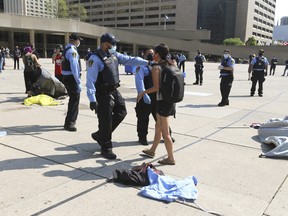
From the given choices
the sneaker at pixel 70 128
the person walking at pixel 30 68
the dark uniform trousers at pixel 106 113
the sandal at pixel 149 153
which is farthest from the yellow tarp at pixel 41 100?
the sandal at pixel 149 153

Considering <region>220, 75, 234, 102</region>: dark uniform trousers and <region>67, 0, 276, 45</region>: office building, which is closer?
<region>220, 75, 234, 102</region>: dark uniform trousers

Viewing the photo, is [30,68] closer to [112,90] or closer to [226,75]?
[112,90]

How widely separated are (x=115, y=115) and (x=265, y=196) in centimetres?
255

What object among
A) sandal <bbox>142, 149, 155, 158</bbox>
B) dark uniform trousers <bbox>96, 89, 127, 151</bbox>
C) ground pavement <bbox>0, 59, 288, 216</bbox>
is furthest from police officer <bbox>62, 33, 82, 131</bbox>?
sandal <bbox>142, 149, 155, 158</bbox>

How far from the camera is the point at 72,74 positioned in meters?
6.62

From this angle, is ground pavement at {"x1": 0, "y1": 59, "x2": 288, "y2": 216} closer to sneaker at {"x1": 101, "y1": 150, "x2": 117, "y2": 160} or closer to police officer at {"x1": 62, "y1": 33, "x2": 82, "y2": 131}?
sneaker at {"x1": 101, "y1": 150, "x2": 117, "y2": 160}

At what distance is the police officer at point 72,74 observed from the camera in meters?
6.43

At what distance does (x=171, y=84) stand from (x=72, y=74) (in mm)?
2908

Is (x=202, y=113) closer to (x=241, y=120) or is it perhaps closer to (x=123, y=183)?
(x=241, y=120)

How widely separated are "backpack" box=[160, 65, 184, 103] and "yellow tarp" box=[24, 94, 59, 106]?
5718mm

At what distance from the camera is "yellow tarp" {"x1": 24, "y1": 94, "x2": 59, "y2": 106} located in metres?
9.32

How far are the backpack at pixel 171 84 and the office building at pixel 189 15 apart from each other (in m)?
93.3

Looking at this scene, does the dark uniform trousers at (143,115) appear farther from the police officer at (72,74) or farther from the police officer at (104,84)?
the police officer at (72,74)

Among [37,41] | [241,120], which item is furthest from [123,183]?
[37,41]
